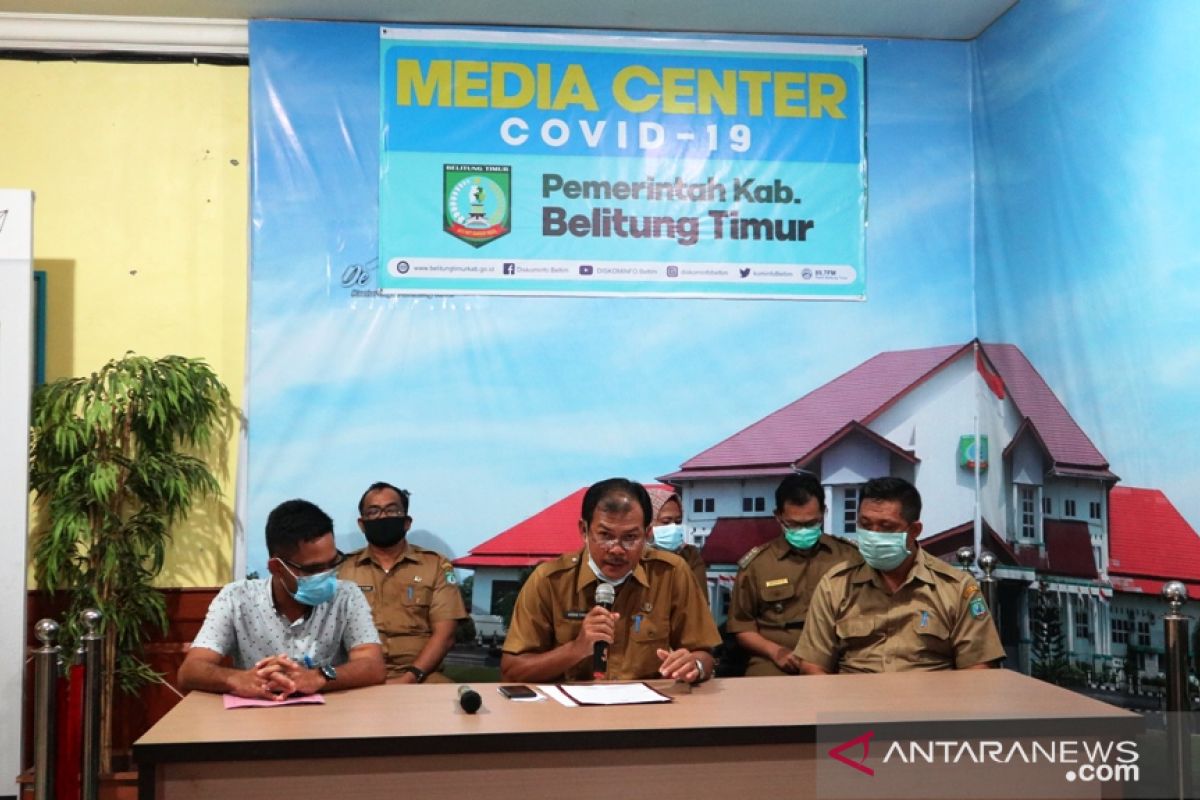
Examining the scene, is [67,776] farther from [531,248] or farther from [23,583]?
[531,248]

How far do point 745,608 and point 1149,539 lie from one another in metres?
1.56

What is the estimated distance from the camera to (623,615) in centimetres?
355

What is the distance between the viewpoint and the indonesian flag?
17.0ft

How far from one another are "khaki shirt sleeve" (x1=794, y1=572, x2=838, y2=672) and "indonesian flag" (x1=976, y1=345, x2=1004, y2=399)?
1.89 m

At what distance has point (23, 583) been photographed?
4383 mm

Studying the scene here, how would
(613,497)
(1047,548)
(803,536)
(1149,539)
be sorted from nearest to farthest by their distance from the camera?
(613,497), (1149,539), (803,536), (1047,548)

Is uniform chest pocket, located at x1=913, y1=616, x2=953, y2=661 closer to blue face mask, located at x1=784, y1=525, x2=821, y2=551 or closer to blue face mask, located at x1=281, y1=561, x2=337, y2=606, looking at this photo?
blue face mask, located at x1=784, y1=525, x2=821, y2=551

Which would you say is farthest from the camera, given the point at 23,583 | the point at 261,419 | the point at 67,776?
the point at 261,419

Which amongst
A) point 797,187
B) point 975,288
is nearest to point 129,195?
point 797,187

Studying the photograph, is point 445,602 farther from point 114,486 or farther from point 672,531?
point 114,486

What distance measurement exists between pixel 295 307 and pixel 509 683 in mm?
2369

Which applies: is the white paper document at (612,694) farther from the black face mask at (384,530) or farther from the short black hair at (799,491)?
the black face mask at (384,530)

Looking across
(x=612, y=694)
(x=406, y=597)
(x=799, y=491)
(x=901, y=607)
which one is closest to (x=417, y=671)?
(x=406, y=597)

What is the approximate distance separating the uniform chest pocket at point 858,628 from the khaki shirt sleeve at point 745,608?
953 millimetres
